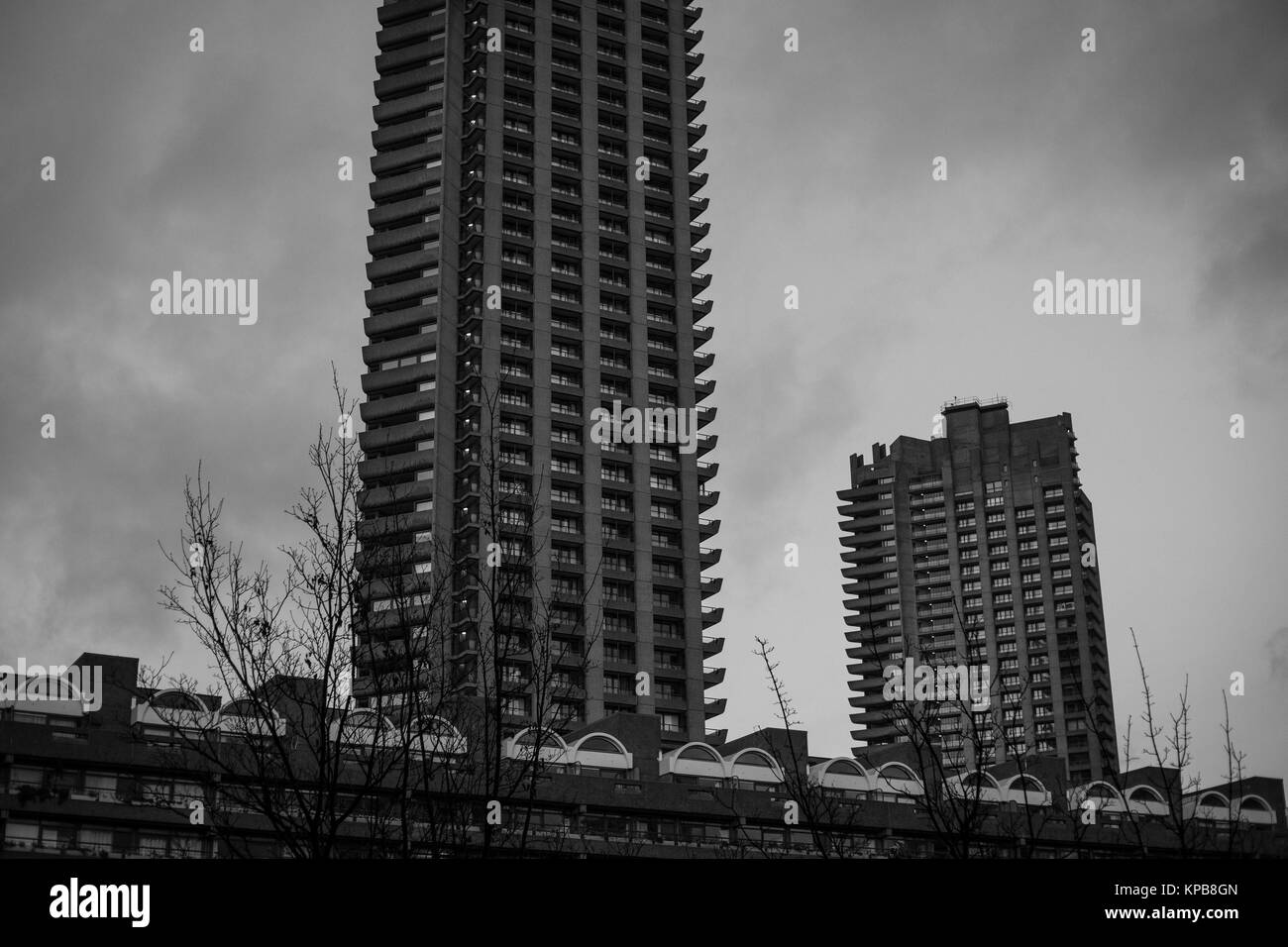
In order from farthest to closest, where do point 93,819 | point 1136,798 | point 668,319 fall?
point 668,319
point 1136,798
point 93,819

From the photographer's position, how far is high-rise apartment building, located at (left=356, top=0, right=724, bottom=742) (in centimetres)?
11619

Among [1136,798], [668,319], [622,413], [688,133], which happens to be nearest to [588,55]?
[688,133]

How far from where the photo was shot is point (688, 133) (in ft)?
453

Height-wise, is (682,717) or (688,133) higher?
(688,133)

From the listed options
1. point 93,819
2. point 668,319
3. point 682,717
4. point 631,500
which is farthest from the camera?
→ point 668,319

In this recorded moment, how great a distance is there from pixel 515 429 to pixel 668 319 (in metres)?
22.5

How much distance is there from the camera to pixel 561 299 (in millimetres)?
125750

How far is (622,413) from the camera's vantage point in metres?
124

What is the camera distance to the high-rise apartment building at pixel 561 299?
116188mm
